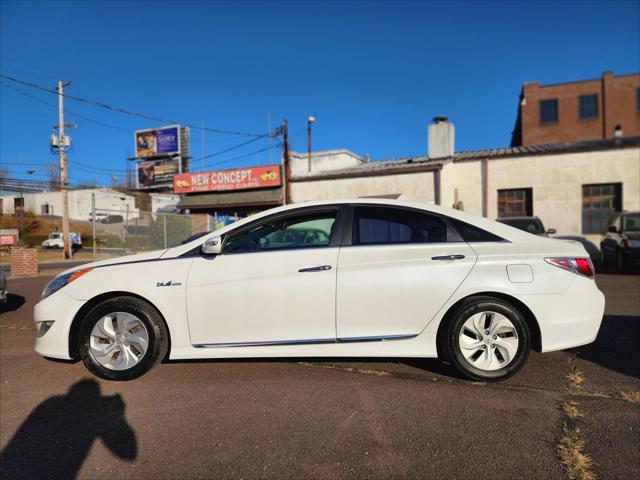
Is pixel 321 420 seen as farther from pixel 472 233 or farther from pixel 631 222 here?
pixel 631 222

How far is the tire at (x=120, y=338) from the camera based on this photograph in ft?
11.8

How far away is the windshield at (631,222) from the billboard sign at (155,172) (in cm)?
5411

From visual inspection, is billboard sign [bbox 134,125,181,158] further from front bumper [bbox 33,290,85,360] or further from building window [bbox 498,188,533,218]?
front bumper [bbox 33,290,85,360]

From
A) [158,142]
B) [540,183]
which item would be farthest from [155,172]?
[540,183]

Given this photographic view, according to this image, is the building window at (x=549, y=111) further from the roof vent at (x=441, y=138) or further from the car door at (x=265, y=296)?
the car door at (x=265, y=296)

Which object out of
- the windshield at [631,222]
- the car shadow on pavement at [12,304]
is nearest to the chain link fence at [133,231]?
the car shadow on pavement at [12,304]

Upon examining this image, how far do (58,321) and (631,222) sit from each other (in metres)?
13.5

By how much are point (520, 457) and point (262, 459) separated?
149cm

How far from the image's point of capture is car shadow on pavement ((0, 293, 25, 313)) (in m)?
7.52

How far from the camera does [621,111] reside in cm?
3269

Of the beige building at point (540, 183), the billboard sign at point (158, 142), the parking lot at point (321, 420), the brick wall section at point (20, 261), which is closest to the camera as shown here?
the parking lot at point (321, 420)

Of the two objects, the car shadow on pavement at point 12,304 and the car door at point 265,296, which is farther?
the car shadow on pavement at point 12,304

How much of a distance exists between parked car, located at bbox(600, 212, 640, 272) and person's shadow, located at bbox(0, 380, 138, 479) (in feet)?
37.9

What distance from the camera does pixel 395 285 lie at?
346 centimetres
